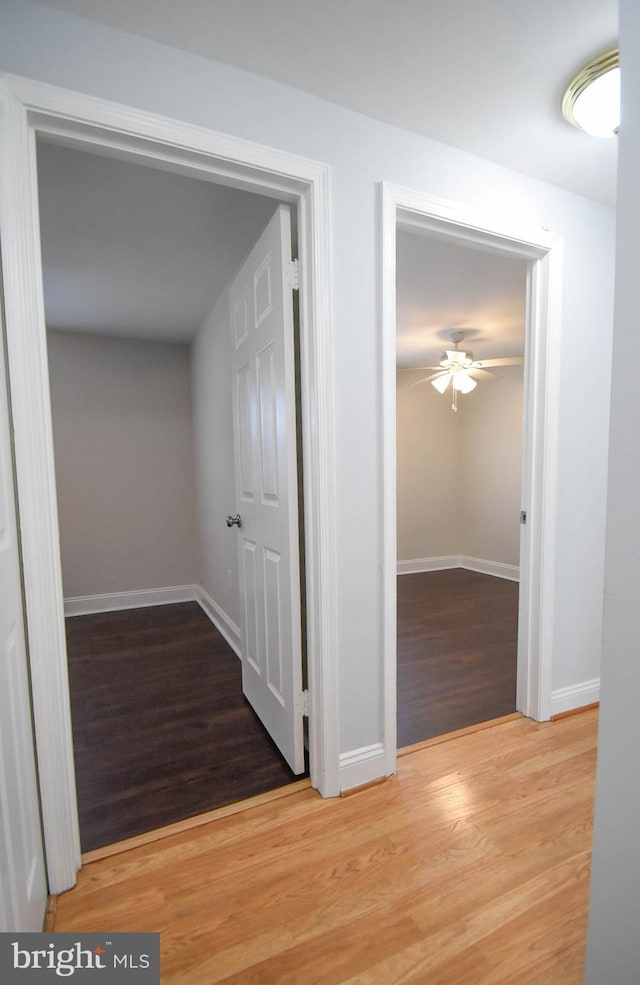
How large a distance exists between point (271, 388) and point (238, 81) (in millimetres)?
939

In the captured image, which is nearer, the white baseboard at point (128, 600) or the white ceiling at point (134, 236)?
the white ceiling at point (134, 236)

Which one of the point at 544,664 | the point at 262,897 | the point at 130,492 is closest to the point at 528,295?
the point at 544,664

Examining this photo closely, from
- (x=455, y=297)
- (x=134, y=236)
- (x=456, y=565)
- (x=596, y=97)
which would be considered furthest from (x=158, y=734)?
(x=456, y=565)

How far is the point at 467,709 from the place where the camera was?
7.11ft

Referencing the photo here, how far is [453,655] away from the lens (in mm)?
2838

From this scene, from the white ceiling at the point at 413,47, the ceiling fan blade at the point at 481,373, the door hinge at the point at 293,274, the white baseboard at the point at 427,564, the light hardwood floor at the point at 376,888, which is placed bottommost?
the white baseboard at the point at 427,564

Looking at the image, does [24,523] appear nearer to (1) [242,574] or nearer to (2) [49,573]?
(2) [49,573]

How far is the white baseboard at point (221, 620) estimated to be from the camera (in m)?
2.92

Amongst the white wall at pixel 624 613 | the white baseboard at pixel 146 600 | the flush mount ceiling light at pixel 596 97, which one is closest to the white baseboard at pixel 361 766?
the white wall at pixel 624 613

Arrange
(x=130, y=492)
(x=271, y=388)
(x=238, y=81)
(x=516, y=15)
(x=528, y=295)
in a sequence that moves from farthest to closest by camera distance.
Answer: (x=130, y=492)
(x=528, y=295)
(x=271, y=388)
(x=238, y=81)
(x=516, y=15)

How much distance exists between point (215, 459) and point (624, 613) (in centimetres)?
293

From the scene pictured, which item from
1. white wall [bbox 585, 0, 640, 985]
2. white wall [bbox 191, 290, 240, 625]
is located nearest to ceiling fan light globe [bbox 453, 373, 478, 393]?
white wall [bbox 191, 290, 240, 625]

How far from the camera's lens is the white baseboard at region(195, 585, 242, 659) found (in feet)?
9.58

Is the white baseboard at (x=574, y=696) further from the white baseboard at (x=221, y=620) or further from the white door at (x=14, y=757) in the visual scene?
the white door at (x=14, y=757)
